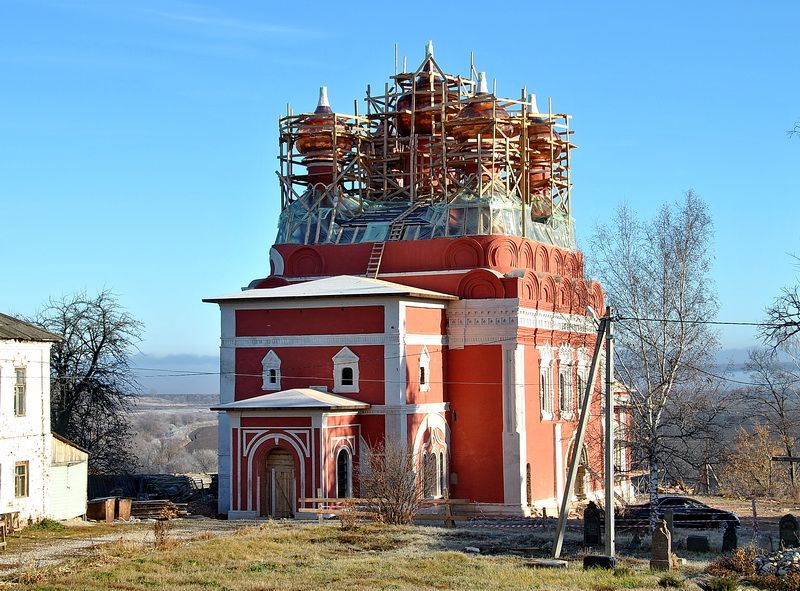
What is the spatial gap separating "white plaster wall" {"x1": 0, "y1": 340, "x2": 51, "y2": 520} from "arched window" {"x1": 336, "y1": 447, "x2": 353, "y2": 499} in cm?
820

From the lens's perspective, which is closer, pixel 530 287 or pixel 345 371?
pixel 345 371

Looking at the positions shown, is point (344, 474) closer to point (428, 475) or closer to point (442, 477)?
point (428, 475)

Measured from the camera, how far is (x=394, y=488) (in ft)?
103

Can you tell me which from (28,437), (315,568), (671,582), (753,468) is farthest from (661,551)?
(753,468)

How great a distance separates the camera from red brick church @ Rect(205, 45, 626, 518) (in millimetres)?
35969

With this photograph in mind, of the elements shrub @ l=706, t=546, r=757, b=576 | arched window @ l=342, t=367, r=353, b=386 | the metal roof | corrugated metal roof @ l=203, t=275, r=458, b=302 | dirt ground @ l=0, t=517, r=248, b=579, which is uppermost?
corrugated metal roof @ l=203, t=275, r=458, b=302

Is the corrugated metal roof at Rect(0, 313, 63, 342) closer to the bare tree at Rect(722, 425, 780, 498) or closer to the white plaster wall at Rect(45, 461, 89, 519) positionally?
the white plaster wall at Rect(45, 461, 89, 519)

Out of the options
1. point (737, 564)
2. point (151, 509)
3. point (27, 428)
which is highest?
point (27, 428)

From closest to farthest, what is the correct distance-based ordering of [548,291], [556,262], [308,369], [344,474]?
[344,474] → [308,369] → [548,291] → [556,262]

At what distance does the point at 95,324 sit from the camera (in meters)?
48.9

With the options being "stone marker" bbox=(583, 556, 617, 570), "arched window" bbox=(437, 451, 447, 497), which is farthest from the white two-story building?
"stone marker" bbox=(583, 556, 617, 570)

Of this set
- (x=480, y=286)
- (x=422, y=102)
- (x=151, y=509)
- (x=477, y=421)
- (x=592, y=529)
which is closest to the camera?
(x=592, y=529)

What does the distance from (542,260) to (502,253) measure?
2501 millimetres

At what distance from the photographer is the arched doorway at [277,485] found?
35.2m
